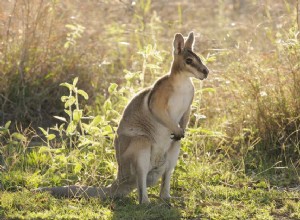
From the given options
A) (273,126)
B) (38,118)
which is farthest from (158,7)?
(273,126)

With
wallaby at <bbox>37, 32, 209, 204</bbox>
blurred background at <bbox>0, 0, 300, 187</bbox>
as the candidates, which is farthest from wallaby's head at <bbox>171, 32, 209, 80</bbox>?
blurred background at <bbox>0, 0, 300, 187</bbox>

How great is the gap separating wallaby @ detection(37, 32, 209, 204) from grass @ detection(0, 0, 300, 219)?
6.2 inches

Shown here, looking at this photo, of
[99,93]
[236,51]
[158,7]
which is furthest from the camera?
[158,7]

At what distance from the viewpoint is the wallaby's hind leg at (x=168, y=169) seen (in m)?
6.33

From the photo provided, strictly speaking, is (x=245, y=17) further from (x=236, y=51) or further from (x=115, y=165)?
(x=115, y=165)

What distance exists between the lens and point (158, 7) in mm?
12367

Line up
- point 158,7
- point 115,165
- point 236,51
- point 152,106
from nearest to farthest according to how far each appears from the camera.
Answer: point 152,106
point 115,165
point 236,51
point 158,7

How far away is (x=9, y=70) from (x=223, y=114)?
8.39 feet

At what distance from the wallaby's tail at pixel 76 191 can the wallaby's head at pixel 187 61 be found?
120cm

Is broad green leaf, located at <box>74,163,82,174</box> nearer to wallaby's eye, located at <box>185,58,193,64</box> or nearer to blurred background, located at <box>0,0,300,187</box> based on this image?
blurred background, located at <box>0,0,300,187</box>

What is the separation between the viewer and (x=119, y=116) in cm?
716

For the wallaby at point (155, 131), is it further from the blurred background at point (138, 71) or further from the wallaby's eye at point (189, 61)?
the blurred background at point (138, 71)

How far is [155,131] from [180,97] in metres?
0.36

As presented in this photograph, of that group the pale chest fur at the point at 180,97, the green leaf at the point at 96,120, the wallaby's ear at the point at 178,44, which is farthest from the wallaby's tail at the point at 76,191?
the wallaby's ear at the point at 178,44
